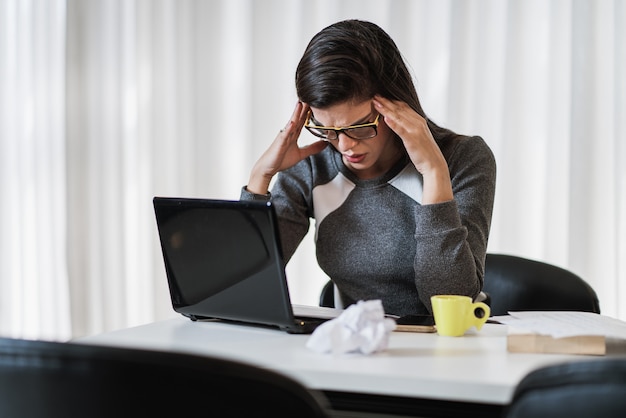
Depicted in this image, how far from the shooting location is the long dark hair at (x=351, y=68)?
1646 millimetres

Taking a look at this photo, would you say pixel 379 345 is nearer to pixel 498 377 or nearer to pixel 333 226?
pixel 498 377

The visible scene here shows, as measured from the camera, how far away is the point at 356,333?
114 centimetres

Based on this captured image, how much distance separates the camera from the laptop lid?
1.28 meters

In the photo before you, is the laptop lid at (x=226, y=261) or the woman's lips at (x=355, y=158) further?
the woman's lips at (x=355, y=158)

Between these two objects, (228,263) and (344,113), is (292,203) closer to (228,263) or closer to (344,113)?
(344,113)

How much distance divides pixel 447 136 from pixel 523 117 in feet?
3.32

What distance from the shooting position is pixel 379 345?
3.73ft

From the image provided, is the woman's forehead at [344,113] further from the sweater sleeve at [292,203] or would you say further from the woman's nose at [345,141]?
the sweater sleeve at [292,203]

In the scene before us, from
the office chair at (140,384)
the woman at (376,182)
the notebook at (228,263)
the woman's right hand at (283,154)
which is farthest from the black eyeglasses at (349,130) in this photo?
the office chair at (140,384)

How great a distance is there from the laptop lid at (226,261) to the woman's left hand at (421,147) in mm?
435

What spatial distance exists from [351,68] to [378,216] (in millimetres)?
344

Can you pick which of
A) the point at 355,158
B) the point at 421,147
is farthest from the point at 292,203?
the point at 421,147

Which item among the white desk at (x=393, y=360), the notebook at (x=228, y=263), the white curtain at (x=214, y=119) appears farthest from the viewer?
the white curtain at (x=214, y=119)

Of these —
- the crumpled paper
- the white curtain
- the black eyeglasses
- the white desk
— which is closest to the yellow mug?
the white desk
